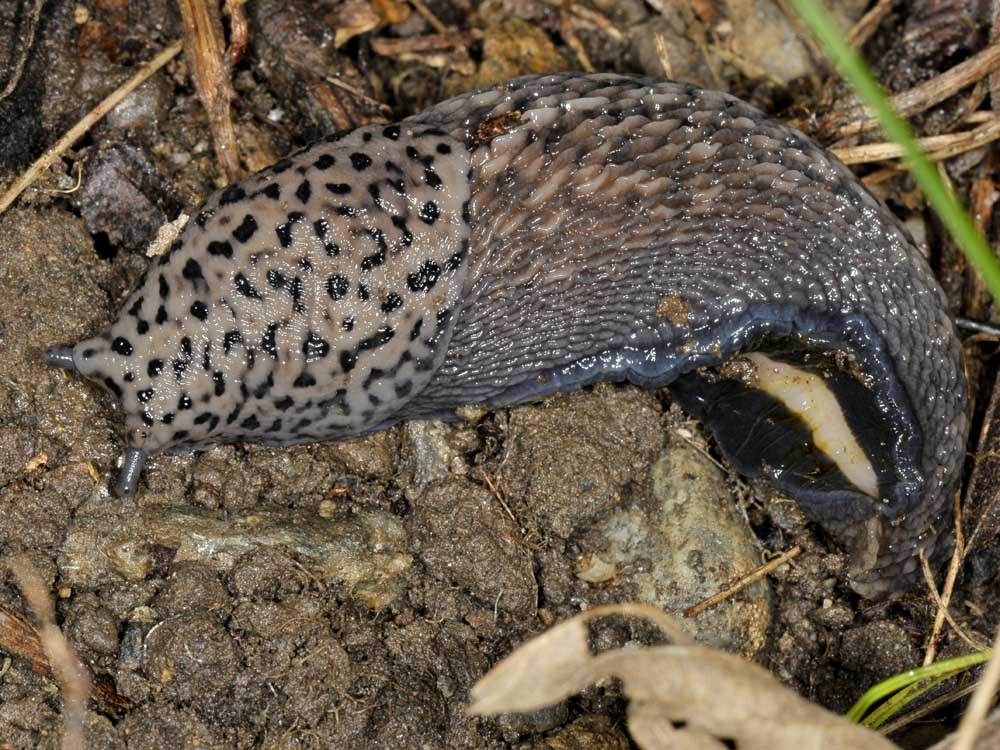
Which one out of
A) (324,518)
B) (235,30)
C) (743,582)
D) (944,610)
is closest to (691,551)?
(743,582)

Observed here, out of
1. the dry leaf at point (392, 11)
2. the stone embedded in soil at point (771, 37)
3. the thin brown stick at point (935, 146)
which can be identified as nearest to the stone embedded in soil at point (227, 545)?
the dry leaf at point (392, 11)

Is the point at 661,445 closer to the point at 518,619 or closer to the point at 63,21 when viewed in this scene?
the point at 518,619

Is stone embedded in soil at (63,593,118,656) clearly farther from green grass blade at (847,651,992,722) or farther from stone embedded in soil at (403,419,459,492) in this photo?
green grass blade at (847,651,992,722)

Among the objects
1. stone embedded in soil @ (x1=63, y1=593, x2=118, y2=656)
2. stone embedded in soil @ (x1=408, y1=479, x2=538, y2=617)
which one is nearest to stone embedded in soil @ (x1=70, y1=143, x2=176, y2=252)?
stone embedded in soil @ (x1=63, y1=593, x2=118, y2=656)

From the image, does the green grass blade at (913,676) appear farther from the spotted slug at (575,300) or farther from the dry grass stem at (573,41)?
the dry grass stem at (573,41)

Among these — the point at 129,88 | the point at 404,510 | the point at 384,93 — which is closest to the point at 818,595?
the point at 404,510

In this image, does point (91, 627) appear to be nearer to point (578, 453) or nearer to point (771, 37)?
point (578, 453)
